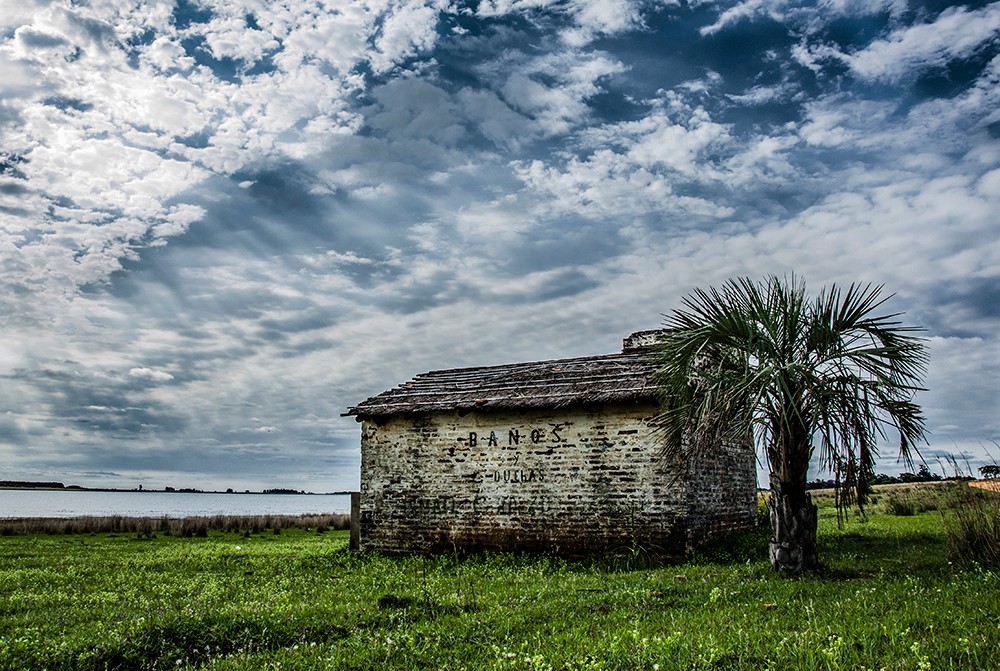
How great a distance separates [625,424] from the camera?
50.8 ft

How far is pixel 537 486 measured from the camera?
1628 cm

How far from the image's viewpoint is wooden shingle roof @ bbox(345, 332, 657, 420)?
15884 mm

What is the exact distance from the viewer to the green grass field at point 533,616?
6309mm

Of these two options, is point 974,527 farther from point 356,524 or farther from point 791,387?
point 356,524

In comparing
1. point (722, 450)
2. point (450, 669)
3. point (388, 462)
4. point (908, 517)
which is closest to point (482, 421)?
point (388, 462)

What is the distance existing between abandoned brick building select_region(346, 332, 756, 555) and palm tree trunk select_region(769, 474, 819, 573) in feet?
7.10

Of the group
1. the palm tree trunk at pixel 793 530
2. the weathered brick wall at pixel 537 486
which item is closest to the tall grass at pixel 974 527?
the palm tree trunk at pixel 793 530

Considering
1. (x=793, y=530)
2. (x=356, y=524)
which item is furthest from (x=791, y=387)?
(x=356, y=524)

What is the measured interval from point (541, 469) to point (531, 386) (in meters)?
2.26

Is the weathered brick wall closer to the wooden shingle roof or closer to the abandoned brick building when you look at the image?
the abandoned brick building

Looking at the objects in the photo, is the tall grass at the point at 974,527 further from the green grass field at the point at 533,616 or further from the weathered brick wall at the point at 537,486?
the weathered brick wall at the point at 537,486

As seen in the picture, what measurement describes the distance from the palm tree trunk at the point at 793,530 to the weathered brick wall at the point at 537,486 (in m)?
3.12

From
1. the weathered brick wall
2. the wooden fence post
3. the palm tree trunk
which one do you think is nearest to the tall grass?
the palm tree trunk

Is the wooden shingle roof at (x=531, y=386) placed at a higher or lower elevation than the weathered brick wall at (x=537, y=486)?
higher
